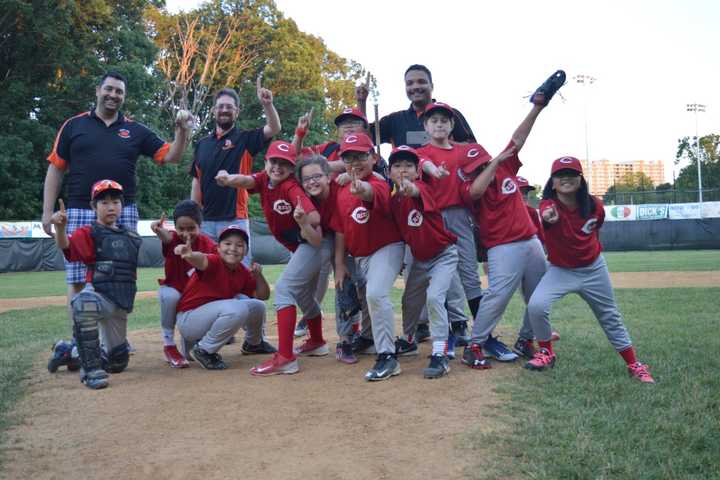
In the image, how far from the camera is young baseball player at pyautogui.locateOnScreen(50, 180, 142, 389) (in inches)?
166

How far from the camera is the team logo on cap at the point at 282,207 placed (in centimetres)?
454

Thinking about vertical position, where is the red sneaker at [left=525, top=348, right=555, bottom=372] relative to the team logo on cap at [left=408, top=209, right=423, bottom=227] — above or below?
below

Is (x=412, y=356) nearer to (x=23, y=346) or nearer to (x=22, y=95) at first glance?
(x=23, y=346)

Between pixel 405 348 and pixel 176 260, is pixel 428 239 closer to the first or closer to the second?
pixel 405 348

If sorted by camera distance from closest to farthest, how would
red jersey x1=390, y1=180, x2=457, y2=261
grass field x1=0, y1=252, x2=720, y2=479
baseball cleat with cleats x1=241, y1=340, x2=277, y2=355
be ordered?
grass field x1=0, y1=252, x2=720, y2=479
red jersey x1=390, y1=180, x2=457, y2=261
baseball cleat with cleats x1=241, y1=340, x2=277, y2=355

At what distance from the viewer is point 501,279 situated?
4.47 meters

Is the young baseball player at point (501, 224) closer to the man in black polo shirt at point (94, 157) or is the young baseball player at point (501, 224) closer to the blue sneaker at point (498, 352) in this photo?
the blue sneaker at point (498, 352)

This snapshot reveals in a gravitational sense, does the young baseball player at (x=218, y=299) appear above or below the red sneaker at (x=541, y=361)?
above

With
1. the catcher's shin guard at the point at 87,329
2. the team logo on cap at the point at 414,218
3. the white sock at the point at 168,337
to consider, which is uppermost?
the team logo on cap at the point at 414,218

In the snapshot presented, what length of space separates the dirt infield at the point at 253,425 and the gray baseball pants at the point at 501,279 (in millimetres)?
313

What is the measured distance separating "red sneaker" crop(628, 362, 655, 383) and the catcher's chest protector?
3.32 metres

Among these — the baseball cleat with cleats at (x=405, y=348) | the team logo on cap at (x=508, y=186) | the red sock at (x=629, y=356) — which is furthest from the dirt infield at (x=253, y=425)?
the team logo on cap at (x=508, y=186)

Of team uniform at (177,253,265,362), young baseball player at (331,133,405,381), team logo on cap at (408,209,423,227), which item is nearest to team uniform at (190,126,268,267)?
team uniform at (177,253,265,362)

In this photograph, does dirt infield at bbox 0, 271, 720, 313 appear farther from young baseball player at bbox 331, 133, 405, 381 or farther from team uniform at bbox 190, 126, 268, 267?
young baseball player at bbox 331, 133, 405, 381
